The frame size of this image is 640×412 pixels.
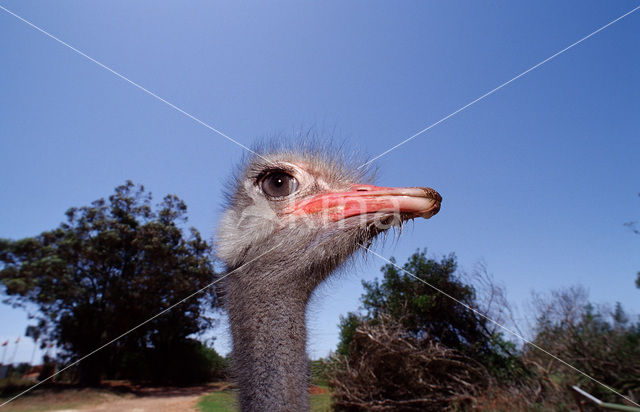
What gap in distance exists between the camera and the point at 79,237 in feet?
28.3

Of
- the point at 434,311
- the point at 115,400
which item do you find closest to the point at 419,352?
the point at 434,311

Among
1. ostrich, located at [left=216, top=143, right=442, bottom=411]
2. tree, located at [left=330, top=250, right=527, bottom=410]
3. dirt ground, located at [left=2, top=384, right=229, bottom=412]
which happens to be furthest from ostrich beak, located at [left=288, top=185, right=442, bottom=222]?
tree, located at [left=330, top=250, right=527, bottom=410]

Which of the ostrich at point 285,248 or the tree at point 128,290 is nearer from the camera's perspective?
the ostrich at point 285,248

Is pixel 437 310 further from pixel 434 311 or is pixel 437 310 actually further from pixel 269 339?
pixel 269 339

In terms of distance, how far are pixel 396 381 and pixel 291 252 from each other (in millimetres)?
9266

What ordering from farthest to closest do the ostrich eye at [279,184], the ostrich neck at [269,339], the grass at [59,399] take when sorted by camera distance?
the grass at [59,399] → the ostrich eye at [279,184] → the ostrich neck at [269,339]

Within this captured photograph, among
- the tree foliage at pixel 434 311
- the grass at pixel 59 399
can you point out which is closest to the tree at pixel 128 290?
the grass at pixel 59 399

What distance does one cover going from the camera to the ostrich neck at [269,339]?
1581mm

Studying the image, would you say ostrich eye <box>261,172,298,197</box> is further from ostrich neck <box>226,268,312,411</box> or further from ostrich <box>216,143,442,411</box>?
ostrich neck <box>226,268,312,411</box>

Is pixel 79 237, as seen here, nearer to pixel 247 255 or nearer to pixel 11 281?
pixel 11 281

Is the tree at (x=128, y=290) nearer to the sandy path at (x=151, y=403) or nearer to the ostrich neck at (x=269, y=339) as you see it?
the sandy path at (x=151, y=403)

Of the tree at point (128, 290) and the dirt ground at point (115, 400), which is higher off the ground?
the tree at point (128, 290)

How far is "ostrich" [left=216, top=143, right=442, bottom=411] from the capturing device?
5.33 feet

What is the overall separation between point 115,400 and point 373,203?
13.0m
